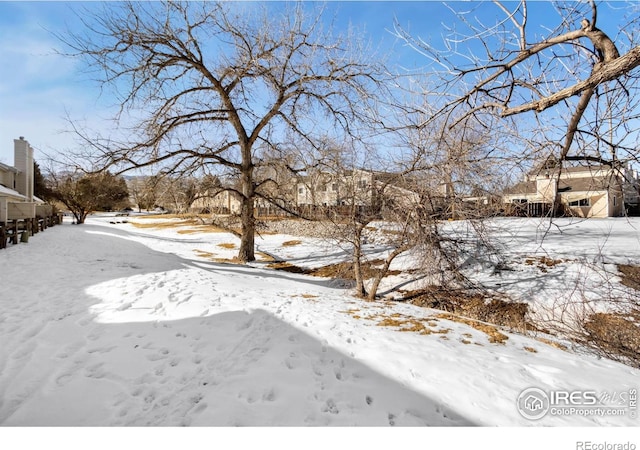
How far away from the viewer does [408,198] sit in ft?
19.7

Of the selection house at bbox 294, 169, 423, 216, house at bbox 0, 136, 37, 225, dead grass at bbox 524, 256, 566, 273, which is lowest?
dead grass at bbox 524, 256, 566, 273

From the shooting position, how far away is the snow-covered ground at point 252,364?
254 cm

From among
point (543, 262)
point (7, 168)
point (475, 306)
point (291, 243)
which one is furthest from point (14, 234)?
point (543, 262)

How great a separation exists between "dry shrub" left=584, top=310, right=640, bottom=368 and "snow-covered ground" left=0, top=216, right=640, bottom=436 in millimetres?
1215

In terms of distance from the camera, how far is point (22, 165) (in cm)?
1869

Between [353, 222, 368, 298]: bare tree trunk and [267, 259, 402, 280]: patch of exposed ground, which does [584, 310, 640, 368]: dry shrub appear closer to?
[353, 222, 368, 298]: bare tree trunk

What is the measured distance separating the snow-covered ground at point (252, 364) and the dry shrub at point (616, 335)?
Answer: 1215mm

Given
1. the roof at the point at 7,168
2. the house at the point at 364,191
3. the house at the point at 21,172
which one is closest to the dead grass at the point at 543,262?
the house at the point at 364,191

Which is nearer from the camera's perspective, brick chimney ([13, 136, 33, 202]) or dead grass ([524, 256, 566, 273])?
dead grass ([524, 256, 566, 273])

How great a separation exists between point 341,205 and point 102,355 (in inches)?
246

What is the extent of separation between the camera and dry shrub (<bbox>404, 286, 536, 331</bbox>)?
21.4 ft

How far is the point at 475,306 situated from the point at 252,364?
6266mm

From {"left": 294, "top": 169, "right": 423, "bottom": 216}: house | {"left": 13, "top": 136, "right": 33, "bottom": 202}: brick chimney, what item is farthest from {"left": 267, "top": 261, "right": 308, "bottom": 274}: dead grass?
{"left": 13, "top": 136, "right": 33, "bottom": 202}: brick chimney
